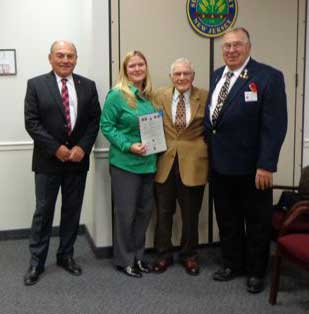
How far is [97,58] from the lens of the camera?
329 cm

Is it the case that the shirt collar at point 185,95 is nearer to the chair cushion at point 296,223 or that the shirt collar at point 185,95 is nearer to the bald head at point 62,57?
the bald head at point 62,57

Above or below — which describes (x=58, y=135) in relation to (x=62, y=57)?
below

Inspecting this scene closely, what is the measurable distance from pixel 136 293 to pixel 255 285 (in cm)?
75

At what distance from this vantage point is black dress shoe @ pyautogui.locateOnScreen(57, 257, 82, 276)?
3.22 metres

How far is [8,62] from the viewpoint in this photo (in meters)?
3.78

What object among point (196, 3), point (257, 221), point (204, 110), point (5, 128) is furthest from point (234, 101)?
point (5, 128)

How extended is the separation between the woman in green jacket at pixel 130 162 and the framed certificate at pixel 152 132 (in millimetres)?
39

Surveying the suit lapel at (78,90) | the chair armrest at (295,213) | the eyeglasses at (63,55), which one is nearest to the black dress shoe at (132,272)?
the chair armrest at (295,213)

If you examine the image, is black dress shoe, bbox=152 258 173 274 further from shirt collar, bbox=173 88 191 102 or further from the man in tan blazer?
shirt collar, bbox=173 88 191 102

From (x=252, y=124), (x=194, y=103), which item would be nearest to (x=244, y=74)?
(x=252, y=124)

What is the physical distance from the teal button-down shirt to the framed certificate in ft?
0.14

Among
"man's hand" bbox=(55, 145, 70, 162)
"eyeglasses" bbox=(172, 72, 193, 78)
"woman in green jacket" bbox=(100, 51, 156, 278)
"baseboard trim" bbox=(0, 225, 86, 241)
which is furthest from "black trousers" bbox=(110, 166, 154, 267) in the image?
"baseboard trim" bbox=(0, 225, 86, 241)

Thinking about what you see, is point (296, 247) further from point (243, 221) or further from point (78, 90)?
point (78, 90)

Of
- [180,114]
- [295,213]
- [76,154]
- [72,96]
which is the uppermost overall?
[72,96]
